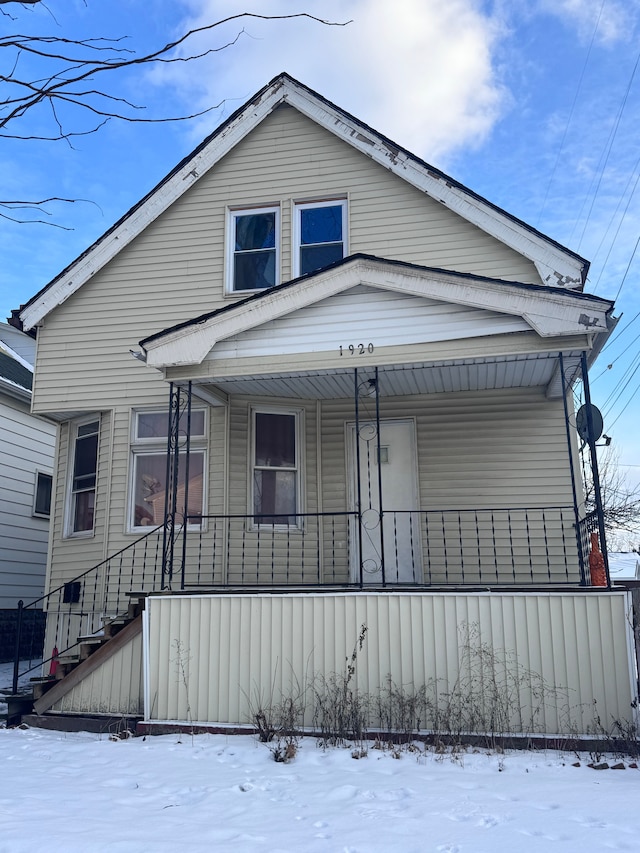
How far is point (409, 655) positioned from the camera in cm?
730

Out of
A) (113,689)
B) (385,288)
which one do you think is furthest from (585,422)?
(113,689)

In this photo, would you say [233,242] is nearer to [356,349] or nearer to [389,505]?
[356,349]

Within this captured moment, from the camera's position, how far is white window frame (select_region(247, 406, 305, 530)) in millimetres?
10266

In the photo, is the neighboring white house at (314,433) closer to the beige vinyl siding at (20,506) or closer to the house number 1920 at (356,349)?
the house number 1920 at (356,349)

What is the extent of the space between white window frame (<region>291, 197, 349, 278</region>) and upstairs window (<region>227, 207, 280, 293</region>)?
0.89 ft

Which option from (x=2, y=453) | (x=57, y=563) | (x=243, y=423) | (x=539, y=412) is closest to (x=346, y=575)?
(x=243, y=423)

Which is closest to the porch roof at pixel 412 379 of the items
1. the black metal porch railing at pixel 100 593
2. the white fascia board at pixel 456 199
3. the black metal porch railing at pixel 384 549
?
the white fascia board at pixel 456 199

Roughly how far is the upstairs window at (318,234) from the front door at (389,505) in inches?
100

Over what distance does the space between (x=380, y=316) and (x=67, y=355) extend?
217 inches

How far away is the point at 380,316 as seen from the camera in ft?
27.1

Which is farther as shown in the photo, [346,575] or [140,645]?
[346,575]

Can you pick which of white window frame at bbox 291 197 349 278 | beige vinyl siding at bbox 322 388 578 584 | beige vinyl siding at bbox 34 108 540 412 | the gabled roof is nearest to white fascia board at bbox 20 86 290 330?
the gabled roof

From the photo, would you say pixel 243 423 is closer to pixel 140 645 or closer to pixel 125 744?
pixel 140 645

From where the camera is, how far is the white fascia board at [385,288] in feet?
24.7
